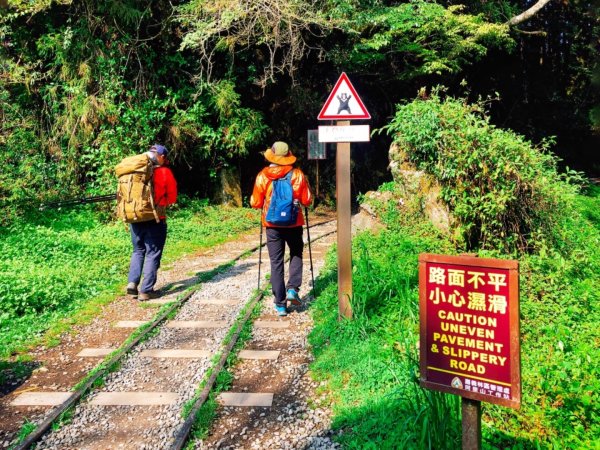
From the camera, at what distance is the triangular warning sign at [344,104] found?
5.15 meters

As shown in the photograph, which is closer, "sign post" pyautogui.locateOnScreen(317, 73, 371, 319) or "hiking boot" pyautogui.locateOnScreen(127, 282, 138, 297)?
"sign post" pyautogui.locateOnScreen(317, 73, 371, 319)

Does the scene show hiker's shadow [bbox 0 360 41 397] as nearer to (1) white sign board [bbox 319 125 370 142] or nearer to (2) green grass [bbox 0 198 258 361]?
(2) green grass [bbox 0 198 258 361]

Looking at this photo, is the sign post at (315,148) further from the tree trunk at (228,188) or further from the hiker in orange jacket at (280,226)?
the hiker in orange jacket at (280,226)

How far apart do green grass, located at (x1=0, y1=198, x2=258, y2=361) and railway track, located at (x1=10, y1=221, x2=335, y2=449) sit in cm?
122

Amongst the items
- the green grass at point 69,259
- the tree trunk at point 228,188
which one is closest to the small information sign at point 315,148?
the tree trunk at point 228,188

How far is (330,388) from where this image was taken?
4266 millimetres

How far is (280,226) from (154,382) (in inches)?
93.8

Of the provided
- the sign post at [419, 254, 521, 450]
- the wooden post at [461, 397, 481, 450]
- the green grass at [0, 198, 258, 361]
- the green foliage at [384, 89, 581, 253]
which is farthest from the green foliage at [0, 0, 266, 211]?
the wooden post at [461, 397, 481, 450]

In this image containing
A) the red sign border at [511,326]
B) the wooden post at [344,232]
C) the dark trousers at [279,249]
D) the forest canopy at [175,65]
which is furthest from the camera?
the forest canopy at [175,65]

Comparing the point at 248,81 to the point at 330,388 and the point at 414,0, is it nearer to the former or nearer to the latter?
the point at 414,0

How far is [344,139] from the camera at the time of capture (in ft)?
16.8

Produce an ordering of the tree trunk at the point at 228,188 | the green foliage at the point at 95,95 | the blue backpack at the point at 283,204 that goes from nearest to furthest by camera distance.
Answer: the blue backpack at the point at 283,204 → the green foliage at the point at 95,95 → the tree trunk at the point at 228,188

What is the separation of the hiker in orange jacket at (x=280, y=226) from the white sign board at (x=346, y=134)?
82 cm

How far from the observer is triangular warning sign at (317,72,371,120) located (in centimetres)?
515
